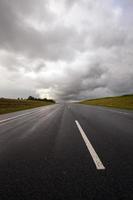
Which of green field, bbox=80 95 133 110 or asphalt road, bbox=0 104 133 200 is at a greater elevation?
green field, bbox=80 95 133 110

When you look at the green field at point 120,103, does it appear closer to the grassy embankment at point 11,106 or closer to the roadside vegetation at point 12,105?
the grassy embankment at point 11,106

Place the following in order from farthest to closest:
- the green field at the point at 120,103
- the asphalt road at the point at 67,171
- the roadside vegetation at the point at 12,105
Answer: the green field at the point at 120,103 < the roadside vegetation at the point at 12,105 < the asphalt road at the point at 67,171

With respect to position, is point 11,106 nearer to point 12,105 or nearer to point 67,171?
point 12,105

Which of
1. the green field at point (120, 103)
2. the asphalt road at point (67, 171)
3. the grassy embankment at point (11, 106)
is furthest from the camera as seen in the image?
the green field at point (120, 103)

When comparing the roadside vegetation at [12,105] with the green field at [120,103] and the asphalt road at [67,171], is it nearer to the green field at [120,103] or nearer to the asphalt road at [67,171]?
the green field at [120,103]

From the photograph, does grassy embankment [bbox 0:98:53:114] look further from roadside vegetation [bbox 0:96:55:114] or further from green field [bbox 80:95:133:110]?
green field [bbox 80:95:133:110]

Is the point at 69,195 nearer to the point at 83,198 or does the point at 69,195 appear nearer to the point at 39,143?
the point at 83,198

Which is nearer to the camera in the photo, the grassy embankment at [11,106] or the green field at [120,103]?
the grassy embankment at [11,106]

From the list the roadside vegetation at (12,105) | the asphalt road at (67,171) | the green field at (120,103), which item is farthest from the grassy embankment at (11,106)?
the asphalt road at (67,171)

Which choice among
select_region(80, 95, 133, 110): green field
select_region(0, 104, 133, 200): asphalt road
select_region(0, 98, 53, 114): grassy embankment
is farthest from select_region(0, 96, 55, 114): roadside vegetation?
select_region(0, 104, 133, 200): asphalt road

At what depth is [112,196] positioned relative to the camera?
2645mm

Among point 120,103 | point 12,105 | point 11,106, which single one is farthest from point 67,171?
point 120,103

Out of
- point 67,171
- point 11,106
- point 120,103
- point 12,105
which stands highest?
point 12,105

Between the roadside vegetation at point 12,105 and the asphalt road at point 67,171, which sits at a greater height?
the roadside vegetation at point 12,105
